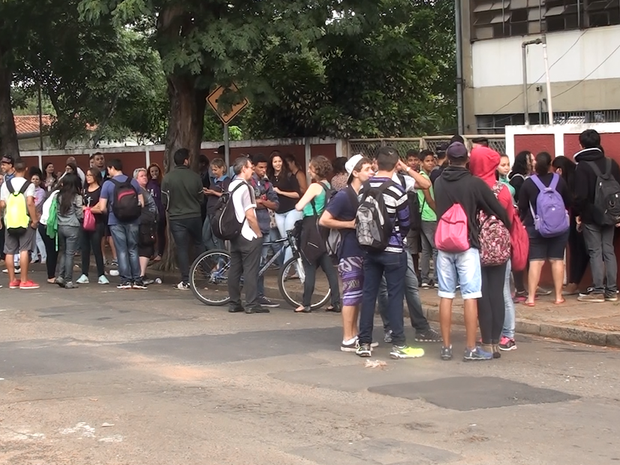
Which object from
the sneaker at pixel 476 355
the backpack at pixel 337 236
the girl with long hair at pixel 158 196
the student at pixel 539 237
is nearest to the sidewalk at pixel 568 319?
the student at pixel 539 237

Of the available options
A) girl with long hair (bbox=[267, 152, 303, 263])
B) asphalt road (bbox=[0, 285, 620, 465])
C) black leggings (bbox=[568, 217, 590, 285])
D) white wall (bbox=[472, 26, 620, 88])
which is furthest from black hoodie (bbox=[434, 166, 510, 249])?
white wall (bbox=[472, 26, 620, 88])

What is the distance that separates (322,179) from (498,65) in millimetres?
11811

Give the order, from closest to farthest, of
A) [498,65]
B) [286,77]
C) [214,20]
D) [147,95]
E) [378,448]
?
1. [378,448]
2. [214,20]
3. [286,77]
4. [498,65]
5. [147,95]

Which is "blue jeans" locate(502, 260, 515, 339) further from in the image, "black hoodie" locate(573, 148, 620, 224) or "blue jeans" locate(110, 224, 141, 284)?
"blue jeans" locate(110, 224, 141, 284)

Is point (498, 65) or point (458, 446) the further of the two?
point (498, 65)

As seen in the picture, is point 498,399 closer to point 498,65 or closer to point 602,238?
point 602,238

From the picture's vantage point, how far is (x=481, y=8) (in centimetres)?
2280

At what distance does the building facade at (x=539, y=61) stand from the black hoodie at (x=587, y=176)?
30.0ft

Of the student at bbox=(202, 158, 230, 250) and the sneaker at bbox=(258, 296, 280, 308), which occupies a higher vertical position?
the student at bbox=(202, 158, 230, 250)

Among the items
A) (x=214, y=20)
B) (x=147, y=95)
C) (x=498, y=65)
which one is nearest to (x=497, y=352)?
(x=214, y=20)

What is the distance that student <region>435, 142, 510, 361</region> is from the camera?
9.26 metres

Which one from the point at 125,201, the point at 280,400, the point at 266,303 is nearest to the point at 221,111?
the point at 125,201

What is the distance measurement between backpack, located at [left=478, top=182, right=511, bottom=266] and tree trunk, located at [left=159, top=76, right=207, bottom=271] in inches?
326

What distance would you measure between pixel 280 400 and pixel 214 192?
299 inches
